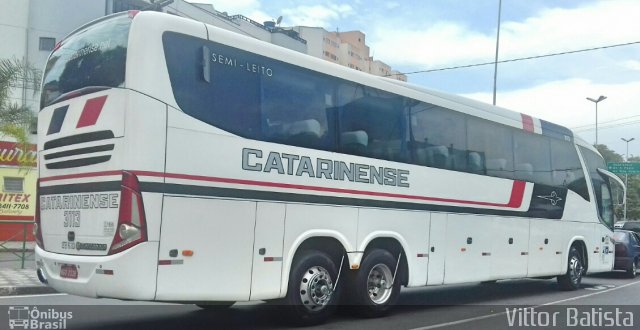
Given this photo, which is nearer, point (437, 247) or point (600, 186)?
point (437, 247)

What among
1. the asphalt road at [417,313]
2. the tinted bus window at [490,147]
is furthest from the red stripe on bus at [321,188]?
the asphalt road at [417,313]

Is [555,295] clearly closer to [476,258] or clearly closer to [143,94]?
[476,258]

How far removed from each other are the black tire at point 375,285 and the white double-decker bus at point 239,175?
0.02m

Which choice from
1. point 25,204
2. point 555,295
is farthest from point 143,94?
point 25,204

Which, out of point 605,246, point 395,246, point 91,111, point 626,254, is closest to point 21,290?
point 91,111

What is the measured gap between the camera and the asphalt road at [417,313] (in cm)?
840

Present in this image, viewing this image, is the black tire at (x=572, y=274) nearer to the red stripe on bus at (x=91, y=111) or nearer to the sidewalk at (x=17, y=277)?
the sidewalk at (x=17, y=277)

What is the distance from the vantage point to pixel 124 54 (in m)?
6.64

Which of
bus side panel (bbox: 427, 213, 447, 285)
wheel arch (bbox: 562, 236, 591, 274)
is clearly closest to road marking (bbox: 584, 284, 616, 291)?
wheel arch (bbox: 562, 236, 591, 274)

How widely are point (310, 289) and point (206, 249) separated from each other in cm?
178

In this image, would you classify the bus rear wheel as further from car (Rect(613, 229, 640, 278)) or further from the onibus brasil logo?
the onibus brasil logo

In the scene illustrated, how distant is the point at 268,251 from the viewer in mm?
7516

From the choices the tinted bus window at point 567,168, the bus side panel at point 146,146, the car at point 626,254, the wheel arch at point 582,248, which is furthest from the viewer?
the car at point 626,254

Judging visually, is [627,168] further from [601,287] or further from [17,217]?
[17,217]
